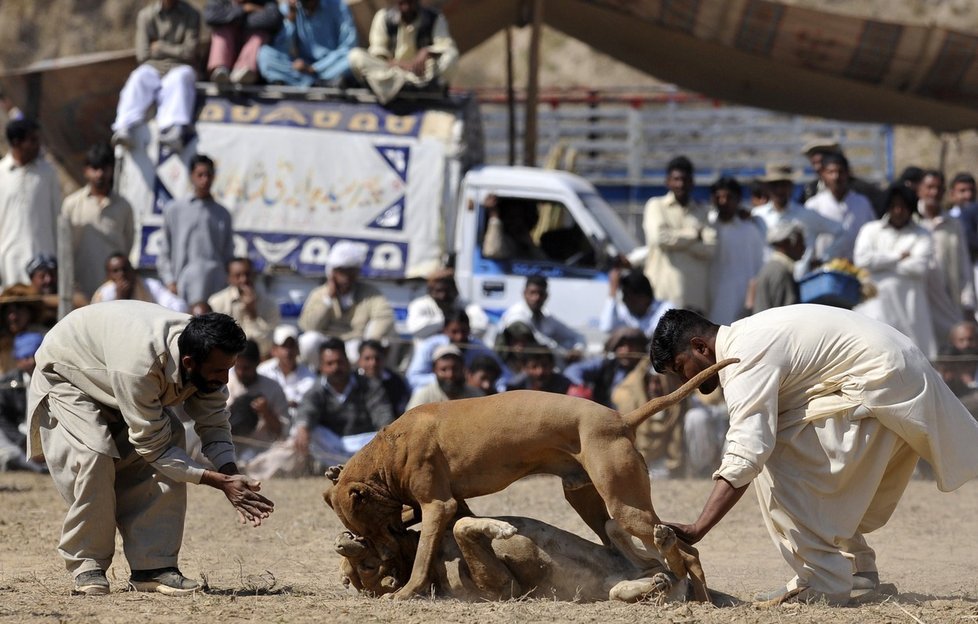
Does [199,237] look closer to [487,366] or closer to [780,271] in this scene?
[487,366]

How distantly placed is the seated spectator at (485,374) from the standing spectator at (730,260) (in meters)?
2.40

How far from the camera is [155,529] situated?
643 cm

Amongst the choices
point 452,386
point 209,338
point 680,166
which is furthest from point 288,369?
point 209,338

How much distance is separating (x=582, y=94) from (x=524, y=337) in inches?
458

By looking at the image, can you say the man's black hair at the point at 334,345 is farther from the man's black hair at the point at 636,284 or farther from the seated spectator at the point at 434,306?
the man's black hair at the point at 636,284

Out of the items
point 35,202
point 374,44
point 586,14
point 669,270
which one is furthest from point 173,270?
point 586,14

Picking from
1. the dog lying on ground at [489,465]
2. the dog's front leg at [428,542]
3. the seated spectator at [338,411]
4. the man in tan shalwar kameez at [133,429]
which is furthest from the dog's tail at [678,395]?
the seated spectator at [338,411]

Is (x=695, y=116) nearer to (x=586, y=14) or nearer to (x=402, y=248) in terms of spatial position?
(x=586, y=14)

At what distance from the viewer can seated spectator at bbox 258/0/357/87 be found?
13.1 metres

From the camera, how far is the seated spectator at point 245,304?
11703mm

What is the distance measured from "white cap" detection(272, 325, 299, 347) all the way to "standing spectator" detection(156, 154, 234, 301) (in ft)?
2.57

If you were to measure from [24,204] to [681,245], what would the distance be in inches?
225

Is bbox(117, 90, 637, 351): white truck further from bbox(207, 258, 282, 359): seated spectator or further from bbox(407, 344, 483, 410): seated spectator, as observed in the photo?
bbox(407, 344, 483, 410): seated spectator

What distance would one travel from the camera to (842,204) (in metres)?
12.8
